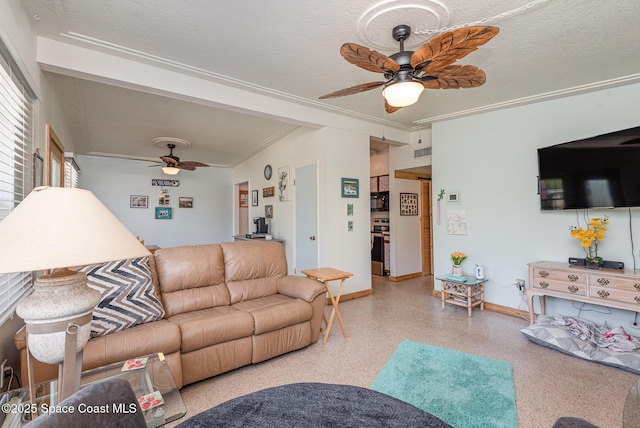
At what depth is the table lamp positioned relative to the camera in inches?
32.4

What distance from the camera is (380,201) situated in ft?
19.6

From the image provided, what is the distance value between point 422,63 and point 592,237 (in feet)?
8.32

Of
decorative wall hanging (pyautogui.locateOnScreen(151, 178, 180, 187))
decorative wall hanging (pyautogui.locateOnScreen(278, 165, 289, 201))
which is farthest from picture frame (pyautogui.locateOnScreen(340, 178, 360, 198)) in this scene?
decorative wall hanging (pyautogui.locateOnScreen(151, 178, 180, 187))

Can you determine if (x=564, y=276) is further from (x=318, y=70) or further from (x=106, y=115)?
(x=106, y=115)

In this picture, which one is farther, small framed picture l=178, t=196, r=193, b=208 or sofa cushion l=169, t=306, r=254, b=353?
small framed picture l=178, t=196, r=193, b=208

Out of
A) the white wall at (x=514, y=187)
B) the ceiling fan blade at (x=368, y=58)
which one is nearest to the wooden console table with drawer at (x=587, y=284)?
the white wall at (x=514, y=187)

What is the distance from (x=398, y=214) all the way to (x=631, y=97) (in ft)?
11.0

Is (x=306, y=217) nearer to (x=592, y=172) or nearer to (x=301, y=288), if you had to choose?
(x=301, y=288)

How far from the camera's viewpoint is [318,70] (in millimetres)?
2953

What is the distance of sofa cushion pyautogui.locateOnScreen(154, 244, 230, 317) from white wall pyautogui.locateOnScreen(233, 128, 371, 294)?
186 centimetres

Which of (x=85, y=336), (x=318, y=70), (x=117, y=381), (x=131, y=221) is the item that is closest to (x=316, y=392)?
(x=117, y=381)

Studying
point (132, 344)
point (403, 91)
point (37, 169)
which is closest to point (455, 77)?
Result: point (403, 91)

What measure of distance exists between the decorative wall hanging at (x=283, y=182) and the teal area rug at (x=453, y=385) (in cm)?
333

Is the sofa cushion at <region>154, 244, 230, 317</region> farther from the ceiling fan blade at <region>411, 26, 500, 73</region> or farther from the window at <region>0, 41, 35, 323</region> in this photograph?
the ceiling fan blade at <region>411, 26, 500, 73</region>
